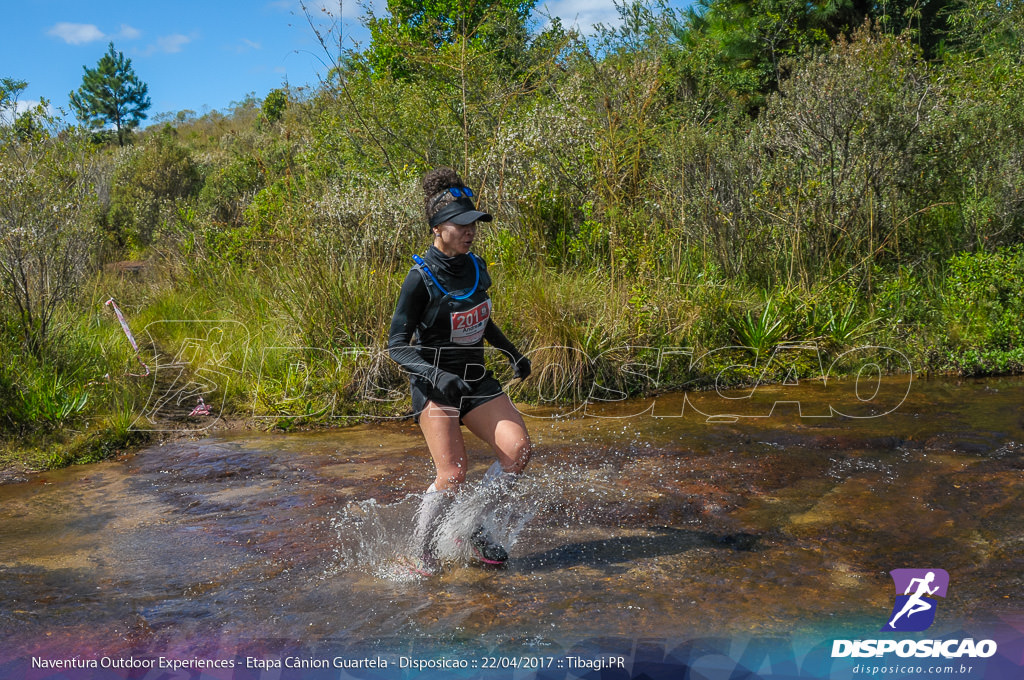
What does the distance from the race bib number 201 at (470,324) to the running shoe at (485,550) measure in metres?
0.98

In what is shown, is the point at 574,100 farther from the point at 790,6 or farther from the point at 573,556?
the point at 790,6

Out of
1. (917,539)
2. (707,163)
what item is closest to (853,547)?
(917,539)

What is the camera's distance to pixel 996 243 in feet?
33.0

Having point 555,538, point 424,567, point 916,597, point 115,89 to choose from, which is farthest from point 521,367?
point 115,89

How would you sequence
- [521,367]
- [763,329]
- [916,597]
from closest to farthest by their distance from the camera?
[916,597]
[521,367]
[763,329]

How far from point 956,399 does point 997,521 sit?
129 inches

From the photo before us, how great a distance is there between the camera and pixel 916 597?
377cm

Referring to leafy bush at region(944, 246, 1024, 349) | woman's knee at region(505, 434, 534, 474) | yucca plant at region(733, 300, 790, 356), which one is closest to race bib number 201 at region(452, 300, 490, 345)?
woman's knee at region(505, 434, 534, 474)

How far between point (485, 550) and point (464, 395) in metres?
0.83

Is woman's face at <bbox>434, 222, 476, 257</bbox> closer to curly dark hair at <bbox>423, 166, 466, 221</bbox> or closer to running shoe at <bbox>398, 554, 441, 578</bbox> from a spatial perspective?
curly dark hair at <bbox>423, 166, 466, 221</bbox>

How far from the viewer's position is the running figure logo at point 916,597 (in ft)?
11.6

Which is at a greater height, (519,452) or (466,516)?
(519,452)

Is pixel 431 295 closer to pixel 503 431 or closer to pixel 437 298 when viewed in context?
pixel 437 298

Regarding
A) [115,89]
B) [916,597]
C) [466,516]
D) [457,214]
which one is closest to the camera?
[916,597]
